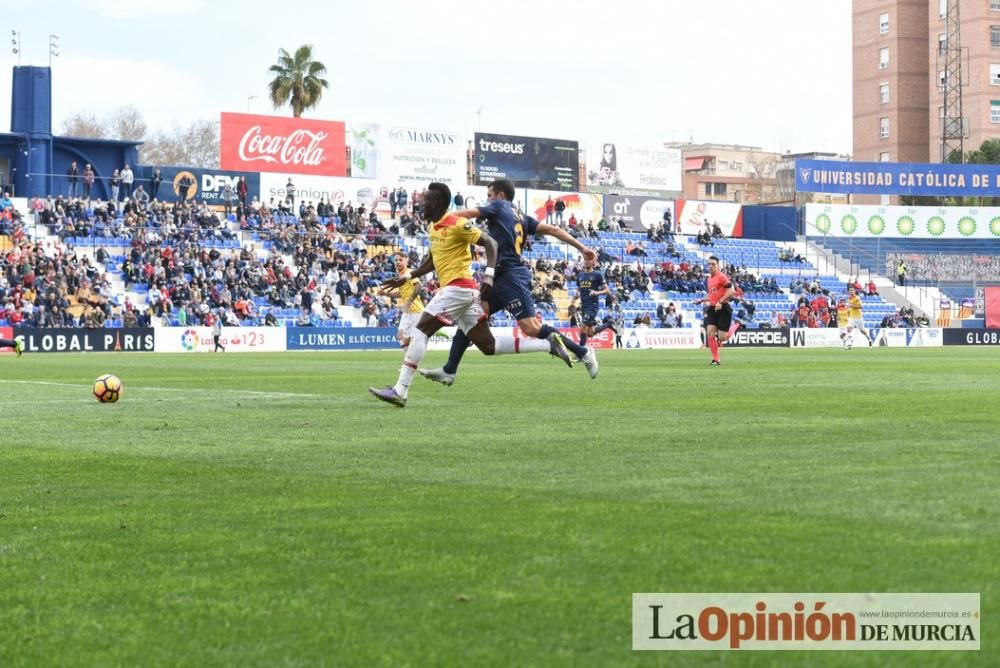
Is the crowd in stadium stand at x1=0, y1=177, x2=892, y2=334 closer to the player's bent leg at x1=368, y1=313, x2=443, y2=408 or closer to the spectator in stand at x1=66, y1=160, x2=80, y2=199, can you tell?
the spectator in stand at x1=66, y1=160, x2=80, y2=199

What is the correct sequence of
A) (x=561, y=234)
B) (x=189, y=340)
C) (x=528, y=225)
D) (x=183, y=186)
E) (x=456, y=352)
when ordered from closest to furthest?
1. (x=456, y=352)
2. (x=561, y=234)
3. (x=528, y=225)
4. (x=189, y=340)
5. (x=183, y=186)

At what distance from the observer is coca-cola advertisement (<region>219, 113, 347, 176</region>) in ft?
215

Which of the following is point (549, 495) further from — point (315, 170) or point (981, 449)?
point (315, 170)

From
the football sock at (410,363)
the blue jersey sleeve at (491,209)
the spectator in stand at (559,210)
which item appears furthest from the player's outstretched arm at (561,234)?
the spectator in stand at (559,210)

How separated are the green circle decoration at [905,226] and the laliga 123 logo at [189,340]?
154 ft

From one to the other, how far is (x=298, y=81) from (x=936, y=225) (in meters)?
39.0

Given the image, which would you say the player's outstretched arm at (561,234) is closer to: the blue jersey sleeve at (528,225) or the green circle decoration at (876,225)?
the blue jersey sleeve at (528,225)

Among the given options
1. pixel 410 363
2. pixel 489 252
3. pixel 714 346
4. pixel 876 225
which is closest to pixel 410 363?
pixel 410 363

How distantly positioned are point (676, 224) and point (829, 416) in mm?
64422

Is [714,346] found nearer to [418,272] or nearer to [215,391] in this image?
[215,391]

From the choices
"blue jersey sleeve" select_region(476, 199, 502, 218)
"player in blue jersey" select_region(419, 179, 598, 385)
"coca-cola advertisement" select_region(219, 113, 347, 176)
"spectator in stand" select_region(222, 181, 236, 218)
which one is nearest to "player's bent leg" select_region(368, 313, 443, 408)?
"player in blue jersey" select_region(419, 179, 598, 385)

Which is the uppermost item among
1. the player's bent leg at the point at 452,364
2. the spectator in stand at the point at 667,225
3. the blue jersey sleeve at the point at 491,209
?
the spectator in stand at the point at 667,225

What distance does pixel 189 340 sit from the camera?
157ft

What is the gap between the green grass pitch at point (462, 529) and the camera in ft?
13.8
